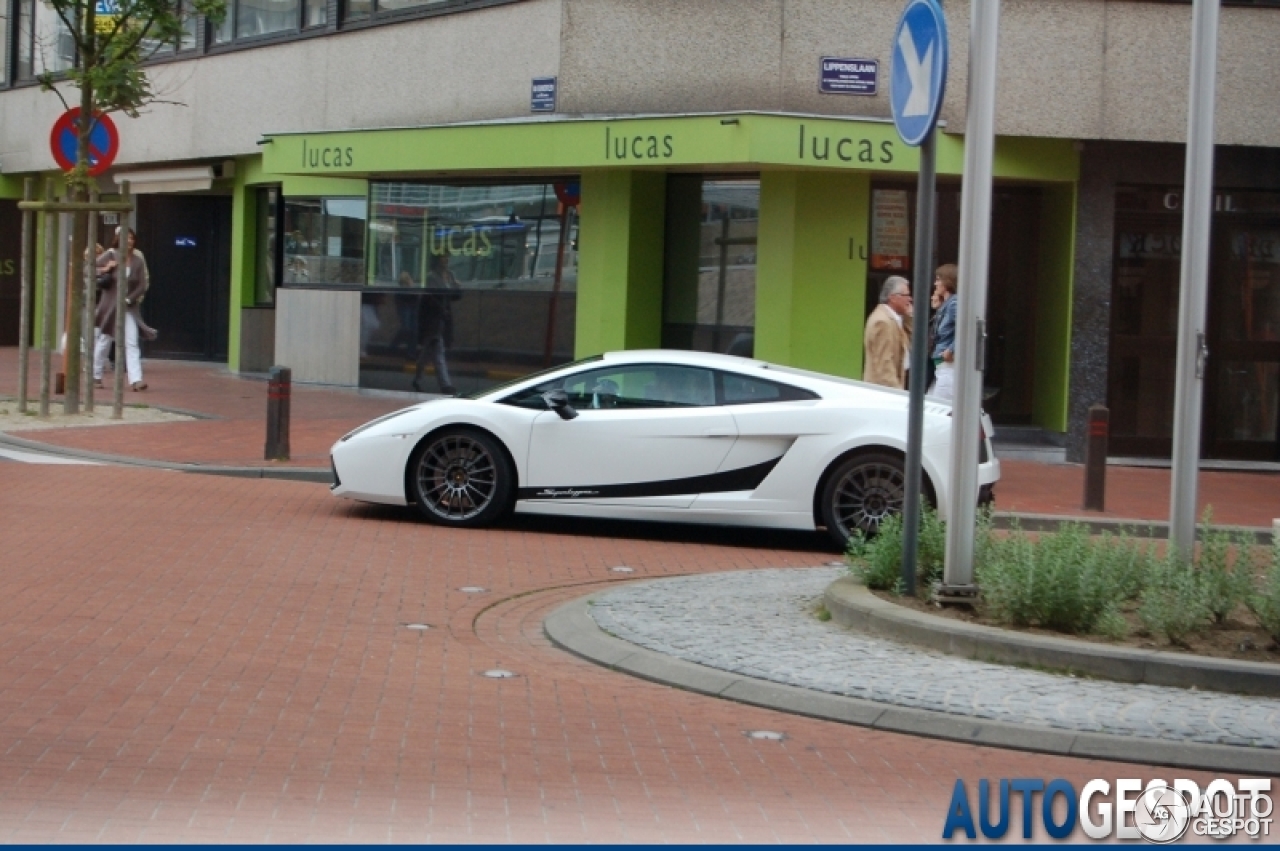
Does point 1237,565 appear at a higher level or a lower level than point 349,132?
lower

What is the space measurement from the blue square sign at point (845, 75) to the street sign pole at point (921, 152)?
905 centimetres

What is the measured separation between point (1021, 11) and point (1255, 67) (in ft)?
8.12

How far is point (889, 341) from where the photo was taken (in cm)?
1419

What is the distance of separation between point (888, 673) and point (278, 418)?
8848 millimetres

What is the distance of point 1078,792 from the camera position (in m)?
5.97

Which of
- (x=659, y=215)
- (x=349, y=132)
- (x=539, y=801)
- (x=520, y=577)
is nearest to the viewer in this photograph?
(x=539, y=801)

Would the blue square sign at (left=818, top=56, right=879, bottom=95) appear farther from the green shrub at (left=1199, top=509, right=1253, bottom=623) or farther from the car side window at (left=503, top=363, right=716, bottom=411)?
the green shrub at (left=1199, top=509, right=1253, bottom=623)

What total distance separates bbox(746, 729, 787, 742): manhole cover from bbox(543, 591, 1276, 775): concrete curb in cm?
32

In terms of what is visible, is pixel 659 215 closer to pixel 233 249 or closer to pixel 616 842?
pixel 233 249

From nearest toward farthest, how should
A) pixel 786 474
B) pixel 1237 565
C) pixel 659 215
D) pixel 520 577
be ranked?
pixel 1237 565
pixel 520 577
pixel 786 474
pixel 659 215

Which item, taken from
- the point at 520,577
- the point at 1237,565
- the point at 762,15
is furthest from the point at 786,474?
the point at 762,15

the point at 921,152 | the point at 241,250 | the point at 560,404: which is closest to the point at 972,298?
the point at 921,152

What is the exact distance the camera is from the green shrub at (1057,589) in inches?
312

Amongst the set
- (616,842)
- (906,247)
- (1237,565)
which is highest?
(906,247)
